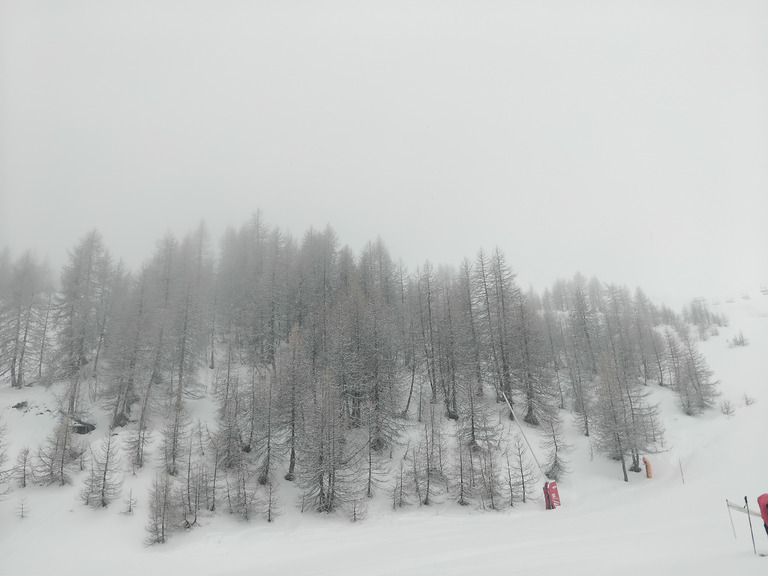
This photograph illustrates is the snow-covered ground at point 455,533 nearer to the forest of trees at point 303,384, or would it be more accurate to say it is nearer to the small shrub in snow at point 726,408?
the forest of trees at point 303,384

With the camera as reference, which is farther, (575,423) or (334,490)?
(575,423)

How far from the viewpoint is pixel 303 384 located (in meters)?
30.5

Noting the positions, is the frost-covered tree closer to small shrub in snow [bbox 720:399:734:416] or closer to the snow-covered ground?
the snow-covered ground

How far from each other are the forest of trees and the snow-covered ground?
1.48 metres

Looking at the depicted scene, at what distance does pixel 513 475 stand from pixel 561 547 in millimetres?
15245

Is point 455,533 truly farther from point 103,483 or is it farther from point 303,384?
point 103,483

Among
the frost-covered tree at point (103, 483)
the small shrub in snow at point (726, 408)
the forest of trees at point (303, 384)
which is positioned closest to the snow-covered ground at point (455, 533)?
the frost-covered tree at point (103, 483)

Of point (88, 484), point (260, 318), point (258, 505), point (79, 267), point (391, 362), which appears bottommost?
point (258, 505)

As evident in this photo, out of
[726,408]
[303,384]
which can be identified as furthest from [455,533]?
[726,408]

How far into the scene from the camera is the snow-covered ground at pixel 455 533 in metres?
11.6

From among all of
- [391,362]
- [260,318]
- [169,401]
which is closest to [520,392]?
[391,362]

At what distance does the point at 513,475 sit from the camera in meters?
27.3

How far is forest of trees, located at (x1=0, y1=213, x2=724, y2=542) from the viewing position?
26781 mm

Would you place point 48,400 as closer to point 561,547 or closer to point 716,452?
point 561,547
